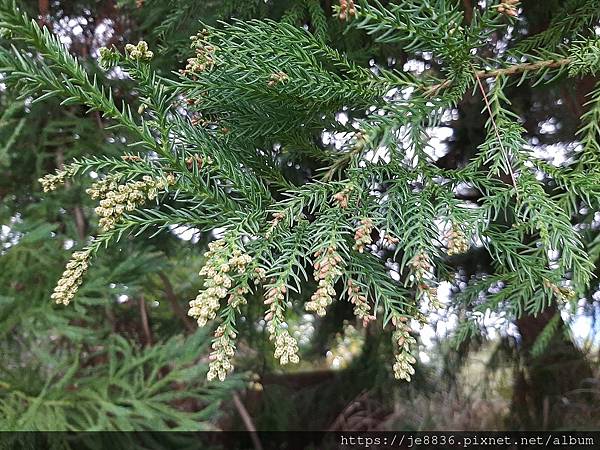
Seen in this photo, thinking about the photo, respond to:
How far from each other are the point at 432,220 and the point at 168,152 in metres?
0.40

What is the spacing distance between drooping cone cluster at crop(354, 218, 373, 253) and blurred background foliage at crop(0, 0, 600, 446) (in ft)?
A: 1.37

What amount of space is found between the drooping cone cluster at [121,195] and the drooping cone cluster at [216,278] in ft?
0.44

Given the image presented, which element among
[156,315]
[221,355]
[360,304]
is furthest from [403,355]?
[156,315]

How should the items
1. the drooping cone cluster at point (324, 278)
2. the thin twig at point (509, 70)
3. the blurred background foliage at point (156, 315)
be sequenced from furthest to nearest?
the blurred background foliage at point (156, 315)
the thin twig at point (509, 70)
the drooping cone cluster at point (324, 278)

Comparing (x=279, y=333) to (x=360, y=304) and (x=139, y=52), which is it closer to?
(x=360, y=304)

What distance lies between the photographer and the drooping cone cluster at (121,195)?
729 millimetres

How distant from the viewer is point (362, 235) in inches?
27.5

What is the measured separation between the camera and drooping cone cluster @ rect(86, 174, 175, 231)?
729mm

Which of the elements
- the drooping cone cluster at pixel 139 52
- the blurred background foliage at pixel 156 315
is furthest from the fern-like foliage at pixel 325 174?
the blurred background foliage at pixel 156 315

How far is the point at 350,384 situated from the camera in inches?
107

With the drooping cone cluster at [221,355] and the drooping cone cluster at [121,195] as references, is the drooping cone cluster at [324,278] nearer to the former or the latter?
the drooping cone cluster at [221,355]

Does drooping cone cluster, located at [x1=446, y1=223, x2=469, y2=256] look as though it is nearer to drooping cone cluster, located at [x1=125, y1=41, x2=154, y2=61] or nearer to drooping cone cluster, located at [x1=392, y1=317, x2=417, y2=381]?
drooping cone cluster, located at [x1=392, y1=317, x2=417, y2=381]

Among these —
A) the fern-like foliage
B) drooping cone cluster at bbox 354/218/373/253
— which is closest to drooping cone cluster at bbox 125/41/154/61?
the fern-like foliage

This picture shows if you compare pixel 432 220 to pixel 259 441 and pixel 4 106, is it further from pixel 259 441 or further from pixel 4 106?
pixel 259 441
